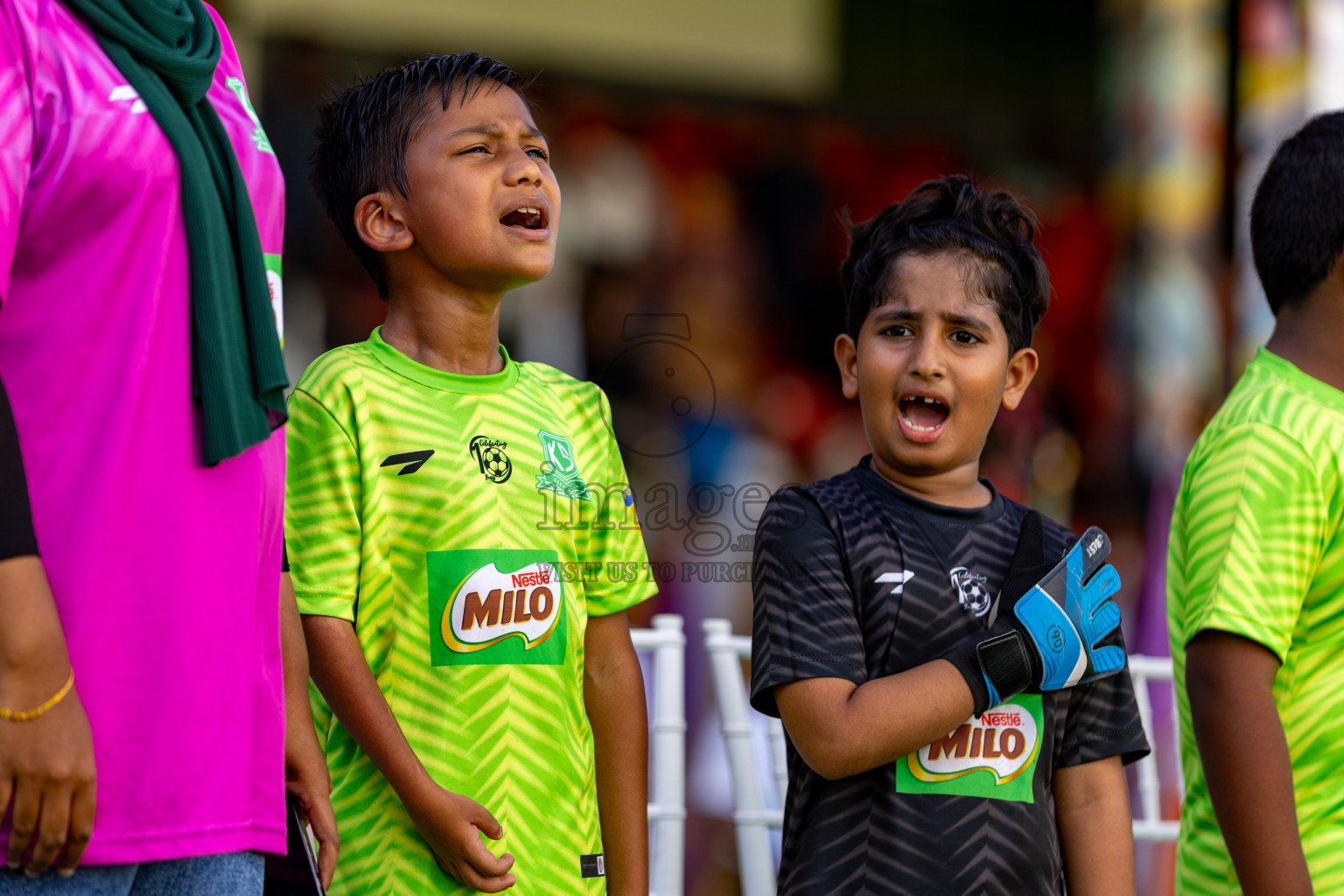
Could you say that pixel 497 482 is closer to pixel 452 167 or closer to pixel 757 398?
pixel 452 167

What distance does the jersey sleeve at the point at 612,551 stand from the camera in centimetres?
183

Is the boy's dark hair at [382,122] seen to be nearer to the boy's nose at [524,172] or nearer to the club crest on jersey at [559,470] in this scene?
the boy's nose at [524,172]

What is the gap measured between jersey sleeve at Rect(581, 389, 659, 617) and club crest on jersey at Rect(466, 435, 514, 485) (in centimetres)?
14

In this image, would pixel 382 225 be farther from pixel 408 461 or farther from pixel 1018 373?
pixel 1018 373

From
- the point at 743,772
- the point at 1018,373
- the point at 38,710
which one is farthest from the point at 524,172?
the point at 743,772

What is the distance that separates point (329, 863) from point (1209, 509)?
1.04m

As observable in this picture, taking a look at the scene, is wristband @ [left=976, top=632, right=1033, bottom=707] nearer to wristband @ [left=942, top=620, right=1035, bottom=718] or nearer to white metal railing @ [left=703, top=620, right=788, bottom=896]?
wristband @ [left=942, top=620, right=1035, bottom=718]

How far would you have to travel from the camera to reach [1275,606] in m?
1.61

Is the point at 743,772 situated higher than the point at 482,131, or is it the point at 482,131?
the point at 482,131

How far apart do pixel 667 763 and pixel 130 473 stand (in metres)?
1.24

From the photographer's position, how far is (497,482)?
66.9 inches

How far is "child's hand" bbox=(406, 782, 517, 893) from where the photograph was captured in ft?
5.08

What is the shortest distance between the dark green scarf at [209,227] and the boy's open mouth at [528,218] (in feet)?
1.55

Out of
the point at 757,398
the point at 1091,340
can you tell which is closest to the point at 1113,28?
the point at 1091,340
